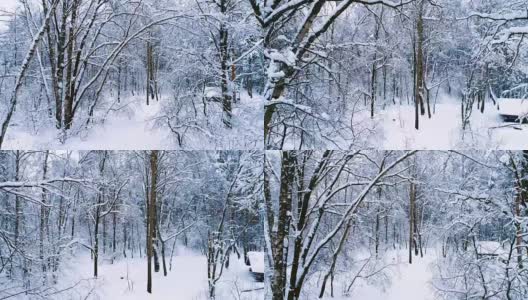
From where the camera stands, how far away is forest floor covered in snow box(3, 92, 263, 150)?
9.00 ft

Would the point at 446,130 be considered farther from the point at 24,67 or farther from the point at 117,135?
the point at 24,67

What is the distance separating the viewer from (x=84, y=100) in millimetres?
2738

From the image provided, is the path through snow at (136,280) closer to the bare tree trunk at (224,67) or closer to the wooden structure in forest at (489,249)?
the bare tree trunk at (224,67)

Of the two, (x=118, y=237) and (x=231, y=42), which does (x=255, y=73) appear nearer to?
(x=231, y=42)

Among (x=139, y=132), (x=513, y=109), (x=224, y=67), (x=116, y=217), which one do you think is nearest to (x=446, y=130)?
(x=513, y=109)

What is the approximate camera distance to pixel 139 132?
2.81 meters

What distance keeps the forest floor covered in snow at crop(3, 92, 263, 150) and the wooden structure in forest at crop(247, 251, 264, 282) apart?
2.34 feet

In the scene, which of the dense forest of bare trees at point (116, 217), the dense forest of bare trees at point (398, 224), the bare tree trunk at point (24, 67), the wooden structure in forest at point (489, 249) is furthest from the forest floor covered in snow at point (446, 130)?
the bare tree trunk at point (24, 67)

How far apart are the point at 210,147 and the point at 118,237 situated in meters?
0.80

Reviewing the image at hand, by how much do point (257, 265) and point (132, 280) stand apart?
760mm

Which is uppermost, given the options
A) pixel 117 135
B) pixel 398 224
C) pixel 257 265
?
pixel 117 135

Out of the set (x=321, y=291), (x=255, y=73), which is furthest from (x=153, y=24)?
(x=321, y=291)

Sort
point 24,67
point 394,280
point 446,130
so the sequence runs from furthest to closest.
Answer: point 394,280 < point 446,130 < point 24,67

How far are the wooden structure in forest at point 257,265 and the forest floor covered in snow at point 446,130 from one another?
1.02 metres
